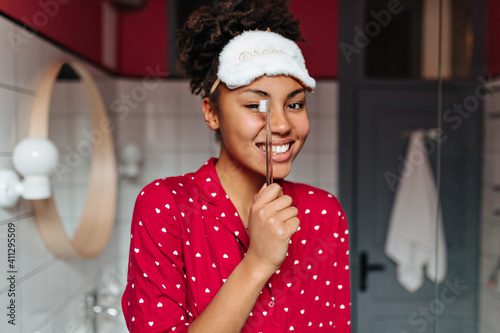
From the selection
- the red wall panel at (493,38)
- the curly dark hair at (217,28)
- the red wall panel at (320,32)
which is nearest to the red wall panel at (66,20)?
the curly dark hair at (217,28)

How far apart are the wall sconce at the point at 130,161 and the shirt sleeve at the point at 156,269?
98cm

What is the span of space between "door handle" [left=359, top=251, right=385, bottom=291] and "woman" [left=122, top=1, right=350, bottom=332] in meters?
1.05

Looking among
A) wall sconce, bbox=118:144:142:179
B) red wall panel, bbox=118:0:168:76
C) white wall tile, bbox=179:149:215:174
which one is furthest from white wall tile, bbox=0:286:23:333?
red wall panel, bbox=118:0:168:76

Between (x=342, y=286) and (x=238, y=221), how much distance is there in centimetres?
23

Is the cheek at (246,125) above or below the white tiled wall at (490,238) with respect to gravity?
above

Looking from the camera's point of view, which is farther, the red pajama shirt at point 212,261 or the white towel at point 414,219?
the white towel at point 414,219

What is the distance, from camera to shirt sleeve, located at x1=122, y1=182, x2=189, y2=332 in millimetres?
588

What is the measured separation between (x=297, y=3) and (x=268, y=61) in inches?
47.6

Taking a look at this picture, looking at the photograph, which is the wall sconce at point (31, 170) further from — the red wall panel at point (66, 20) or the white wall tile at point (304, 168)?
the white wall tile at point (304, 168)

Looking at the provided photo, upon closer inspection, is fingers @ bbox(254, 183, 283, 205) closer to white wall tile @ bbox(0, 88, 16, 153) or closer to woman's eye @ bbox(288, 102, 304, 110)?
woman's eye @ bbox(288, 102, 304, 110)

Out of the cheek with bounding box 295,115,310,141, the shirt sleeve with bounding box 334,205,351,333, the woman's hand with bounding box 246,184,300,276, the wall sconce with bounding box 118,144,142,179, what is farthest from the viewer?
the wall sconce with bounding box 118,144,142,179

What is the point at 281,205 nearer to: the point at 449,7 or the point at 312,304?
the point at 312,304

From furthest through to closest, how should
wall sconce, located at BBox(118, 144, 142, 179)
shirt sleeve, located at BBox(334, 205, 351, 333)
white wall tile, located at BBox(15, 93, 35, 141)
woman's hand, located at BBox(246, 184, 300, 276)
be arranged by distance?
wall sconce, located at BBox(118, 144, 142, 179) < white wall tile, located at BBox(15, 93, 35, 141) < shirt sleeve, located at BBox(334, 205, 351, 333) < woman's hand, located at BBox(246, 184, 300, 276)

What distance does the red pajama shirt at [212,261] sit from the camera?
0.61 metres
